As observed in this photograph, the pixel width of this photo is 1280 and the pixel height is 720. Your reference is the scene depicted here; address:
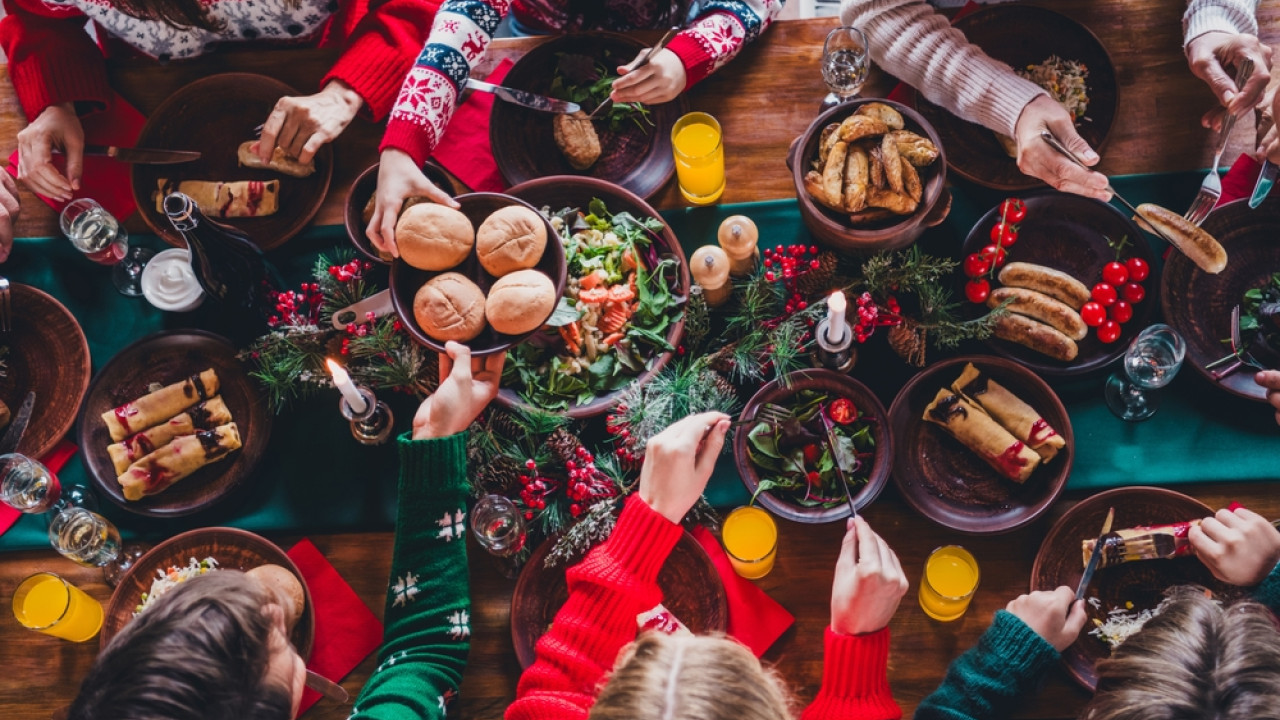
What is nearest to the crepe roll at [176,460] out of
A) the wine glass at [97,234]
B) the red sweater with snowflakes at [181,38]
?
the wine glass at [97,234]

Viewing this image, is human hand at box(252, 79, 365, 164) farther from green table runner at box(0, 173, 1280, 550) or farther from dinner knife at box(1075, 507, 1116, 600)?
dinner knife at box(1075, 507, 1116, 600)

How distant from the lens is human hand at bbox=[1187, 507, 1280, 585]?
1.53 m

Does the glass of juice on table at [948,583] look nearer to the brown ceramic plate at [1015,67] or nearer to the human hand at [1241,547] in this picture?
the human hand at [1241,547]

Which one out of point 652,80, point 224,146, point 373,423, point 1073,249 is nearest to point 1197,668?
point 1073,249

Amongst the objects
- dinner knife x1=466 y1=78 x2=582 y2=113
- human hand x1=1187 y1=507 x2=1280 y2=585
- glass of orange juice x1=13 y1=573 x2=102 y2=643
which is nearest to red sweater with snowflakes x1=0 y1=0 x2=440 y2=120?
dinner knife x1=466 y1=78 x2=582 y2=113

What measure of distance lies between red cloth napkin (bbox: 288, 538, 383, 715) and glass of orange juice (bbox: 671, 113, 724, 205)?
121cm

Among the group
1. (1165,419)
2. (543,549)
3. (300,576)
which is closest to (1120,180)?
(1165,419)

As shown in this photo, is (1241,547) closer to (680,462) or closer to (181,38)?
(680,462)

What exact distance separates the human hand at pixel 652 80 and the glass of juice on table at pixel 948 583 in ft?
3.94

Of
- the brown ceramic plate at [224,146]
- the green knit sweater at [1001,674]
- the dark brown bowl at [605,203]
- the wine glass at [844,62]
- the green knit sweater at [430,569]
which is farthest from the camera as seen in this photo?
the brown ceramic plate at [224,146]

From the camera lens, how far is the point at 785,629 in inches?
67.2

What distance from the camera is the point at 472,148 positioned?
199 centimetres

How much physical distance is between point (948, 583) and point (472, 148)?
59.4 inches

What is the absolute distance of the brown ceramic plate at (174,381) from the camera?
1798 mm
